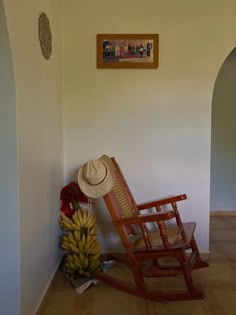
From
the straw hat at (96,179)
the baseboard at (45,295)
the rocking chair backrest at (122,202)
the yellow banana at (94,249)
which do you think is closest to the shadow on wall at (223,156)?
the rocking chair backrest at (122,202)

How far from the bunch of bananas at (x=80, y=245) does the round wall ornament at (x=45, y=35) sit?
4.19 ft

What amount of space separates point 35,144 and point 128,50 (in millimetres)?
1413

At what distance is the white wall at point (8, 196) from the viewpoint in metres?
1.77

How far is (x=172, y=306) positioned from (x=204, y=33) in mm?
2246

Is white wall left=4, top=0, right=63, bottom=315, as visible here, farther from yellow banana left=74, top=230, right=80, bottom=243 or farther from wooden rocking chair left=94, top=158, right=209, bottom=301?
wooden rocking chair left=94, top=158, right=209, bottom=301

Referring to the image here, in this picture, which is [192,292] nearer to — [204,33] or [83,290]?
[83,290]

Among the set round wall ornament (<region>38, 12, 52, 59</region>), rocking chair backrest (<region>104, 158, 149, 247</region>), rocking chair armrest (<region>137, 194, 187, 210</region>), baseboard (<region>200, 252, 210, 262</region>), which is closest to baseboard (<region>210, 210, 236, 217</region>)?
baseboard (<region>200, 252, 210, 262</region>)

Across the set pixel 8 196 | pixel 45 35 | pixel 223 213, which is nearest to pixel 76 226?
pixel 8 196

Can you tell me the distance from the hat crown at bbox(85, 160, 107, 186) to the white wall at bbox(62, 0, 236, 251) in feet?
1.97

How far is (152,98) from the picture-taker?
3193mm

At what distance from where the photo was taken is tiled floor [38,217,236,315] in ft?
7.52

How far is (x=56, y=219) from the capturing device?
9.52 ft

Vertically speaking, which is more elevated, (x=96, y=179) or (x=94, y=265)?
(x=96, y=179)

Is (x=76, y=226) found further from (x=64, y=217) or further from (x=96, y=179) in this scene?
(x=96, y=179)
